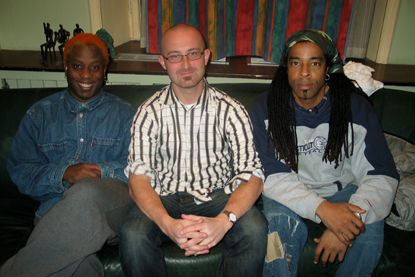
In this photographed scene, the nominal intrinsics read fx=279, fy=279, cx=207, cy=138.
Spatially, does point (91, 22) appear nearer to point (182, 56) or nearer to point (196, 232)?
point (182, 56)

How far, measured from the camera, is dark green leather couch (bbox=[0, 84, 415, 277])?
125 cm

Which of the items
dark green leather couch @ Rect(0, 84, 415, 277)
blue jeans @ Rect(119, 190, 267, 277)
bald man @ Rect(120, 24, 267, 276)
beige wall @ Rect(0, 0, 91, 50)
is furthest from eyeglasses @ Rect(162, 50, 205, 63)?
beige wall @ Rect(0, 0, 91, 50)

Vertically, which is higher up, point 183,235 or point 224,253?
point 183,235

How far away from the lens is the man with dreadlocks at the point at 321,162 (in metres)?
1.19

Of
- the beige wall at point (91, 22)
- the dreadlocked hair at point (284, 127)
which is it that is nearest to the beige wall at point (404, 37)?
the beige wall at point (91, 22)

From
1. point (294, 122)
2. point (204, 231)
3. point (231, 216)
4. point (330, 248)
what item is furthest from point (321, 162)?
point (204, 231)

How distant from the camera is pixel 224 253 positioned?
1.20 m

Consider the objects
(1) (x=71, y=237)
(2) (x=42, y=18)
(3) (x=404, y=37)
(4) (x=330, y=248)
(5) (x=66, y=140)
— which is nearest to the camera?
(1) (x=71, y=237)

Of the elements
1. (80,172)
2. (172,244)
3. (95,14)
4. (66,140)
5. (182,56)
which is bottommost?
(172,244)

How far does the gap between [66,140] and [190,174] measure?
678mm

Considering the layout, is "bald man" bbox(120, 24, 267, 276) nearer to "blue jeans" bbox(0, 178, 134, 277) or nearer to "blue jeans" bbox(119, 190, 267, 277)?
"blue jeans" bbox(119, 190, 267, 277)

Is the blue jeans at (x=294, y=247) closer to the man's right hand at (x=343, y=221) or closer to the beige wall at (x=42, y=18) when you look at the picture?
the man's right hand at (x=343, y=221)

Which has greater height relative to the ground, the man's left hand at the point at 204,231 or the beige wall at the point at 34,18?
the beige wall at the point at 34,18

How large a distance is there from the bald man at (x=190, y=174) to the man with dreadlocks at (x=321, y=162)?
4.6 inches
